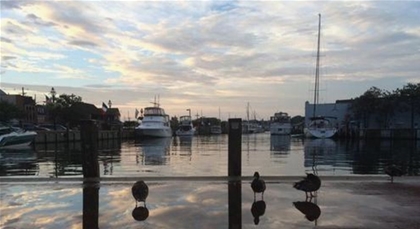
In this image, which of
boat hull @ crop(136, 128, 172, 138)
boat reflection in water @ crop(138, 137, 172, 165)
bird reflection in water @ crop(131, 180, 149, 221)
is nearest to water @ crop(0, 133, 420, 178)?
boat reflection in water @ crop(138, 137, 172, 165)

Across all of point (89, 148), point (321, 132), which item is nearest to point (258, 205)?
point (89, 148)

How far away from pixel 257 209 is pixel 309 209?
3.25 ft

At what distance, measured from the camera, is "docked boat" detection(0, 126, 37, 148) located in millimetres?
44850

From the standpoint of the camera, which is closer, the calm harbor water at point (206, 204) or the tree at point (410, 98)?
the calm harbor water at point (206, 204)

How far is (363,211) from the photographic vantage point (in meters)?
9.18

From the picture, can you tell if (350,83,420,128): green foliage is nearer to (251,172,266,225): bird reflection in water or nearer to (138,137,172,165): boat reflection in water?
(138,137,172,165): boat reflection in water

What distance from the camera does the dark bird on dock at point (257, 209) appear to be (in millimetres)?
8686

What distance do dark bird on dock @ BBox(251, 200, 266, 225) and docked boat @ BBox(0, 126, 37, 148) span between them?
39.4 meters

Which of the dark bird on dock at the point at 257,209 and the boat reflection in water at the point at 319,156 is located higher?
the dark bird on dock at the point at 257,209

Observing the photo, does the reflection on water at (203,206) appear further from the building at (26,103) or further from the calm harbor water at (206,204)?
the building at (26,103)

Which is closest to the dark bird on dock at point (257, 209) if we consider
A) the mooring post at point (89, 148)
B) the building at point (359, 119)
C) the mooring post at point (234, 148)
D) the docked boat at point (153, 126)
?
the mooring post at point (234, 148)

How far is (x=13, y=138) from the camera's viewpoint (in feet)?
150

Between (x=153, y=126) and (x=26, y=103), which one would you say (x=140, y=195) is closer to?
(x=153, y=126)

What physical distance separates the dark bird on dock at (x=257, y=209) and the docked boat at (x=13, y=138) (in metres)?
39.4
